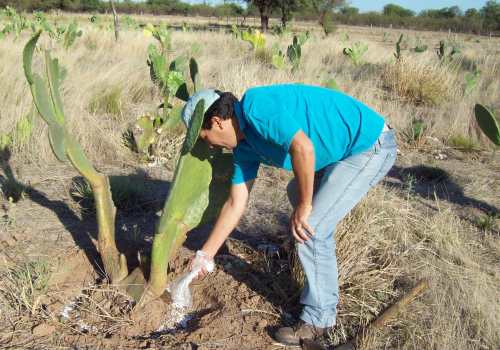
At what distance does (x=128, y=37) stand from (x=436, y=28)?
37.7 metres

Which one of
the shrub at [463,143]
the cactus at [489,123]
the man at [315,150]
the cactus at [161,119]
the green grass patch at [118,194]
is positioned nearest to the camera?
the man at [315,150]

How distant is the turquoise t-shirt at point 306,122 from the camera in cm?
176

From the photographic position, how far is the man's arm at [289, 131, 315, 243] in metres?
1.73

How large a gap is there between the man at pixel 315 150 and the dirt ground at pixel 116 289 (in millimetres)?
272

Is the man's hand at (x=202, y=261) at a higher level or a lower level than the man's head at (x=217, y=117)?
lower

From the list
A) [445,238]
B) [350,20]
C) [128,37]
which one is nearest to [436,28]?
[350,20]

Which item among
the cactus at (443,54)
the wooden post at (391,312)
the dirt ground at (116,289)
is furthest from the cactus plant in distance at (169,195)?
the cactus at (443,54)

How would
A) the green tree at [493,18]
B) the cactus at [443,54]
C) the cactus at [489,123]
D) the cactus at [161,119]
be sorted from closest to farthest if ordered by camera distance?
the cactus at [489,123] < the cactus at [161,119] < the cactus at [443,54] < the green tree at [493,18]

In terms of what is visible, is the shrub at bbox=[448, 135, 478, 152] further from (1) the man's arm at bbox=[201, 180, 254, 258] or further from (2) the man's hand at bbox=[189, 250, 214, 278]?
(2) the man's hand at bbox=[189, 250, 214, 278]

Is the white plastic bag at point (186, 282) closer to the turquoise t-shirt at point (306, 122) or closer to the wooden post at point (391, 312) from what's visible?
the turquoise t-shirt at point (306, 122)

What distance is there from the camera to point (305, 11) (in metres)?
31.5

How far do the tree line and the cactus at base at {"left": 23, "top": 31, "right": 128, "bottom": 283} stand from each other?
18237 millimetres

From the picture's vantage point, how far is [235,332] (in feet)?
6.74

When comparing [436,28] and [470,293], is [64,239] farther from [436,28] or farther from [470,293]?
[436,28]
